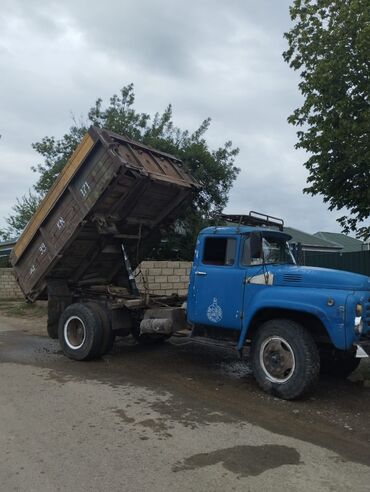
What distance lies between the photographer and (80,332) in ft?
29.1

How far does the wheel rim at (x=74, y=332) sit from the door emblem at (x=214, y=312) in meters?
2.55

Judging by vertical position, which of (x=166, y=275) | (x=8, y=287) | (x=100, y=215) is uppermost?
(x=100, y=215)

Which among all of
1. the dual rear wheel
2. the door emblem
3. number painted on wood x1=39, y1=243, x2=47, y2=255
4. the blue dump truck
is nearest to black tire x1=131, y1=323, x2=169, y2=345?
the blue dump truck

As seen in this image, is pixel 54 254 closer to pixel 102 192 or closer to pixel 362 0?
pixel 102 192

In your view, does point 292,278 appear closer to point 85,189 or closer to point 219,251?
point 219,251

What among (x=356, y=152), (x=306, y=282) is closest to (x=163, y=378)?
(x=306, y=282)

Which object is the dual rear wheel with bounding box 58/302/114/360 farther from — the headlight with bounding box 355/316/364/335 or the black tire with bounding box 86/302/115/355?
the headlight with bounding box 355/316/364/335

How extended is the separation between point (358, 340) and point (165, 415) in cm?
245

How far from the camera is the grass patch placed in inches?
602

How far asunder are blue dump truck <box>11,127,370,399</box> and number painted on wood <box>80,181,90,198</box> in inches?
0.7

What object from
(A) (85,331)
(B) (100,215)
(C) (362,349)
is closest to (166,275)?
(A) (85,331)

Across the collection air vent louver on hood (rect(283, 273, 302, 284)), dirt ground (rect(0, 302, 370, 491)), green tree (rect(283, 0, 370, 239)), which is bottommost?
dirt ground (rect(0, 302, 370, 491))

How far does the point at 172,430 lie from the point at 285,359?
74.3 inches

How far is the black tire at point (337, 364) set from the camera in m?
7.05
